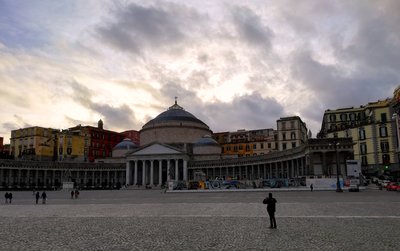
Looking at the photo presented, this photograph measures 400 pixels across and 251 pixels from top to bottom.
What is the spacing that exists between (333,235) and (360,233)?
1217 mm

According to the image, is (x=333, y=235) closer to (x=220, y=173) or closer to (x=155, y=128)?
(x=220, y=173)

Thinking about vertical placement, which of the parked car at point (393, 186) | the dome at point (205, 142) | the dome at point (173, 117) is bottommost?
the parked car at point (393, 186)

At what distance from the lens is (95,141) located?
456 feet

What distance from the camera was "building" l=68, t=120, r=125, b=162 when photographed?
440ft

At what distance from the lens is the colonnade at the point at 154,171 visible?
113863 millimetres

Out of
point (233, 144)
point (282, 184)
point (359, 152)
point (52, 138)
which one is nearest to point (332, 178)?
point (282, 184)

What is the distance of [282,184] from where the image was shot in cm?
7212

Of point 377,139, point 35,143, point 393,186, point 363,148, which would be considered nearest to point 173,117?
point 35,143

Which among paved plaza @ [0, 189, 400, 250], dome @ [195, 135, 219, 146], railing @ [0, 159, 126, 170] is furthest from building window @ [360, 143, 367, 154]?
railing @ [0, 159, 126, 170]

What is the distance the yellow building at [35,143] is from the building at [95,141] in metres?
8.96

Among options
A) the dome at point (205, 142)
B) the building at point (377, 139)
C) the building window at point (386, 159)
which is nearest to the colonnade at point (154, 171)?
the dome at point (205, 142)

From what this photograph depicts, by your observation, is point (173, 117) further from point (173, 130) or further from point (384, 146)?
point (384, 146)

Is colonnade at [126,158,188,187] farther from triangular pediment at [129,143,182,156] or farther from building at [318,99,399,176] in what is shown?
building at [318,99,399,176]

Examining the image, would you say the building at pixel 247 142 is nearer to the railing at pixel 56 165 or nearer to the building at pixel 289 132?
the building at pixel 289 132
